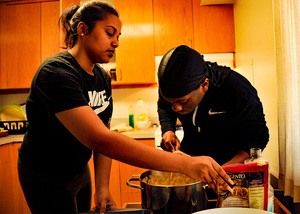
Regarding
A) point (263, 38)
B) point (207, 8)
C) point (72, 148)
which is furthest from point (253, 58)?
point (72, 148)

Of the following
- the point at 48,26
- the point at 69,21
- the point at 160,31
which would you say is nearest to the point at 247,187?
the point at 69,21

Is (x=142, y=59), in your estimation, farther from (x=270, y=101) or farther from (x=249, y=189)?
(x=249, y=189)

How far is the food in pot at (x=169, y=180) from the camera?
2.72 feet

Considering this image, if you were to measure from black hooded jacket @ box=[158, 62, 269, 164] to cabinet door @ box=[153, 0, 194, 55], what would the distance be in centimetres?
170

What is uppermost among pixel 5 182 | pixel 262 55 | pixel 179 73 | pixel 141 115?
pixel 262 55

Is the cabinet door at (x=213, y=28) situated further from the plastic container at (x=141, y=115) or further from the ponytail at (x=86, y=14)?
the ponytail at (x=86, y=14)

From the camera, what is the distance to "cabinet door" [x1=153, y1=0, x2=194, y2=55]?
279 centimetres

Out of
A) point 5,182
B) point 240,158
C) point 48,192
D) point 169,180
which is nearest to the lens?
point 169,180

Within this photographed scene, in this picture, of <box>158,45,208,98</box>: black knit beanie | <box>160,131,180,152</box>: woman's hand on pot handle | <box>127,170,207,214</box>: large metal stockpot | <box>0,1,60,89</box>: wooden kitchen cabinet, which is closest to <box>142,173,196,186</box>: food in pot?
<box>127,170,207,214</box>: large metal stockpot

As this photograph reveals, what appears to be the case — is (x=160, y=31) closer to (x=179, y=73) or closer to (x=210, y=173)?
(x=179, y=73)

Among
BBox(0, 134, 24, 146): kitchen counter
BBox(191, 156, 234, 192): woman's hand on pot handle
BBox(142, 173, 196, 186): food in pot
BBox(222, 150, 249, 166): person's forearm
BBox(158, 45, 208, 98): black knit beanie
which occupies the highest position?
BBox(158, 45, 208, 98): black knit beanie

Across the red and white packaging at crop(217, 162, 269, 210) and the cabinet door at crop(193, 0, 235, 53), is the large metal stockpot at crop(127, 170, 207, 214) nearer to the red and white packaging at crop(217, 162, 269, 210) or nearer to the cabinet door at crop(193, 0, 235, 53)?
the red and white packaging at crop(217, 162, 269, 210)

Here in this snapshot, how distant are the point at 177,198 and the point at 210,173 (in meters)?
0.10

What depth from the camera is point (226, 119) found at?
116 centimetres
